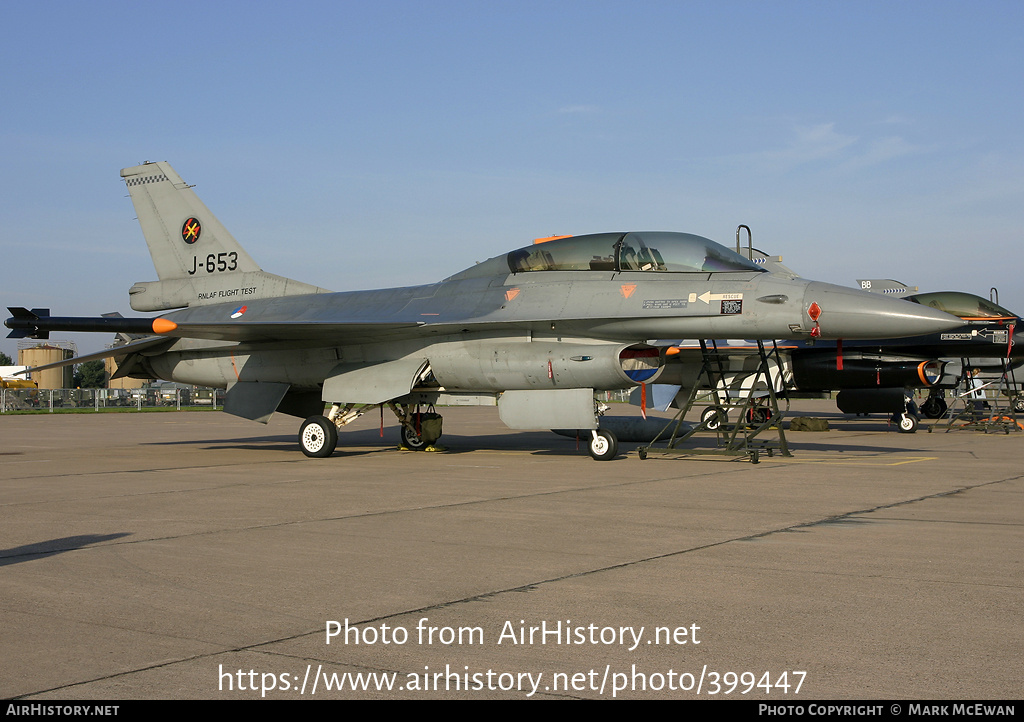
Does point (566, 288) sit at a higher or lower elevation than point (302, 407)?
higher

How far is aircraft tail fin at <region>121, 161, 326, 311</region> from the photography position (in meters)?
16.6

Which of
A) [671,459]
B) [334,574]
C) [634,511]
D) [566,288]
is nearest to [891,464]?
[671,459]

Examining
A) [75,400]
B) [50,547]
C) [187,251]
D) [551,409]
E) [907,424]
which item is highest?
[187,251]

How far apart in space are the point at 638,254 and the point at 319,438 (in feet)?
18.7

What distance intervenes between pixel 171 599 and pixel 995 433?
70.8ft

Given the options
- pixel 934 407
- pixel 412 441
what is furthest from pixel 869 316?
pixel 934 407

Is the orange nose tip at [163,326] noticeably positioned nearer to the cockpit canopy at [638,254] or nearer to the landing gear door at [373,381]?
the landing gear door at [373,381]

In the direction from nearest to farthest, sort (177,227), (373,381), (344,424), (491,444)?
(373,381) → (344,424) → (177,227) → (491,444)

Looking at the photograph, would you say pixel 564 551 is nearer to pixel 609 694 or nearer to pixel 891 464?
pixel 609 694

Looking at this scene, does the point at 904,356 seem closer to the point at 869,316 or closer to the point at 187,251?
the point at 869,316

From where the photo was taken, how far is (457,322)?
13188 millimetres

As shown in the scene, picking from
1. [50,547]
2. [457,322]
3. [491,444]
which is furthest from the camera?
[491,444]

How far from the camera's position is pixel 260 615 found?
4297 mm

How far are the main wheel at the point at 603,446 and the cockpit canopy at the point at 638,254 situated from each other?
2.46m
